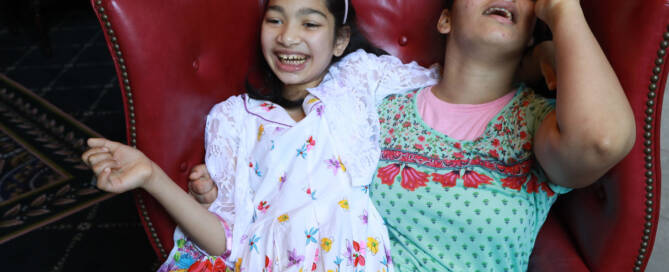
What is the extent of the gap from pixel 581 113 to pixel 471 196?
0.93ft

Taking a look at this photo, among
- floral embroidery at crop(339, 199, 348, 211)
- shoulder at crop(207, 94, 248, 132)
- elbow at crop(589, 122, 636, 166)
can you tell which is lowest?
floral embroidery at crop(339, 199, 348, 211)

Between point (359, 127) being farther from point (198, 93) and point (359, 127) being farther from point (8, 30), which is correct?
point (8, 30)

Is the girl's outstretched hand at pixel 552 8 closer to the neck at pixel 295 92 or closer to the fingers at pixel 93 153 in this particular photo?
the neck at pixel 295 92

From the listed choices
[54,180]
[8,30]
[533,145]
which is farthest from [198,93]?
[8,30]

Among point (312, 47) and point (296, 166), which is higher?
point (312, 47)

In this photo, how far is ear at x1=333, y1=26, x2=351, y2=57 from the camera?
4.31ft

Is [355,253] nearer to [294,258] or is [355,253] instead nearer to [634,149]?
[294,258]

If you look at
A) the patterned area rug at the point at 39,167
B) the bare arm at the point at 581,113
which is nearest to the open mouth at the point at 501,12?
the bare arm at the point at 581,113

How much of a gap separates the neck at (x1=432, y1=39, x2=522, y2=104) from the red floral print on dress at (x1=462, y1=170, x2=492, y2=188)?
7.7 inches

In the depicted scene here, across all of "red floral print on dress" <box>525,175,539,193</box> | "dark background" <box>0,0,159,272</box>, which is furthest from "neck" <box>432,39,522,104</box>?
"dark background" <box>0,0,159,272</box>

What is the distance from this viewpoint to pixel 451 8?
3.86 feet

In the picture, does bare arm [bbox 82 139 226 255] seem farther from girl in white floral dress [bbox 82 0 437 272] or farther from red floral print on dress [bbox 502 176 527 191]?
red floral print on dress [bbox 502 176 527 191]

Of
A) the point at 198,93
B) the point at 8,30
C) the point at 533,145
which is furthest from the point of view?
the point at 8,30

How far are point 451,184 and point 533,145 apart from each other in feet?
0.57
